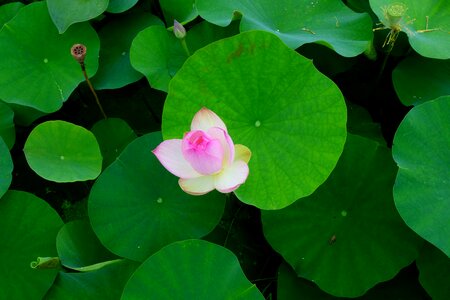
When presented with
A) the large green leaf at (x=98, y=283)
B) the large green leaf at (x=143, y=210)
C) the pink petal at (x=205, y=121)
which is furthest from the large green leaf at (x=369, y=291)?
the pink petal at (x=205, y=121)

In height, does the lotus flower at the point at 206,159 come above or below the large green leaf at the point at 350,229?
above

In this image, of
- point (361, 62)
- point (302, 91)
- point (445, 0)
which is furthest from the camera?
point (361, 62)

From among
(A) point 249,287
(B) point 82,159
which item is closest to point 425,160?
(A) point 249,287

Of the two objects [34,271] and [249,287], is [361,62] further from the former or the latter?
[34,271]

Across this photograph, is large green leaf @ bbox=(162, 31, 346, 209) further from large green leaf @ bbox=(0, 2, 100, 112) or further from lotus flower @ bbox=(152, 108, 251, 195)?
large green leaf @ bbox=(0, 2, 100, 112)

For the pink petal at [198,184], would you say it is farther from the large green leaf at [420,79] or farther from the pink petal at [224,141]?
the large green leaf at [420,79]

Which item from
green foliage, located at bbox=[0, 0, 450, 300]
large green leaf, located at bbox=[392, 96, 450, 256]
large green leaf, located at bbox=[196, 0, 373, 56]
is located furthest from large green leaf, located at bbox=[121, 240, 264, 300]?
large green leaf, located at bbox=[196, 0, 373, 56]
